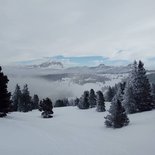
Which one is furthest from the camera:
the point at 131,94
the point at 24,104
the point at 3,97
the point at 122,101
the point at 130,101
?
the point at 24,104

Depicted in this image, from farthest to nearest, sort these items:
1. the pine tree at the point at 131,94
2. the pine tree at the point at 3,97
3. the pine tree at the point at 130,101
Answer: the pine tree at the point at 131,94
the pine tree at the point at 130,101
the pine tree at the point at 3,97

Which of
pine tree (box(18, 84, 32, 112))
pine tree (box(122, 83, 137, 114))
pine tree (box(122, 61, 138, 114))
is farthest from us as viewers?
pine tree (box(18, 84, 32, 112))

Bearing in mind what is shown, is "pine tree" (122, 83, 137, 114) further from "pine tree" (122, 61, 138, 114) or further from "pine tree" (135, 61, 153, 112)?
"pine tree" (135, 61, 153, 112)

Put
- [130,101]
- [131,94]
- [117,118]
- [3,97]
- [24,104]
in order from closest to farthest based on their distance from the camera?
1. [3,97]
2. [117,118]
3. [131,94]
4. [130,101]
5. [24,104]

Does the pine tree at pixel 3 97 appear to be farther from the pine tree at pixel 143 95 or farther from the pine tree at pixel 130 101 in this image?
the pine tree at pixel 143 95

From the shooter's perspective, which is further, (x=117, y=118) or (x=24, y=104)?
(x=24, y=104)

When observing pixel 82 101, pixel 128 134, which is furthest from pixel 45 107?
pixel 128 134

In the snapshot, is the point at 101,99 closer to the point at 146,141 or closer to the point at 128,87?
the point at 128,87

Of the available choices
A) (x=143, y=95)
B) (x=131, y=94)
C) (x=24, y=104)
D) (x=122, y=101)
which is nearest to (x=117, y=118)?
(x=131, y=94)

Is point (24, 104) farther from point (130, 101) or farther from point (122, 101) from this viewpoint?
point (130, 101)

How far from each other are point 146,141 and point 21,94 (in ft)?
240

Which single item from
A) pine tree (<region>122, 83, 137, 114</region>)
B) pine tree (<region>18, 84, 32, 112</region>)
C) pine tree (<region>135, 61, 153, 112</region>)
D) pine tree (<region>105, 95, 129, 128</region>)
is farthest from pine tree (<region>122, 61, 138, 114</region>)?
pine tree (<region>18, 84, 32, 112</region>)

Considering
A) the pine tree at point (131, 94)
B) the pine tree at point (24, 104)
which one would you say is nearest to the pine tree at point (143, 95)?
the pine tree at point (131, 94)

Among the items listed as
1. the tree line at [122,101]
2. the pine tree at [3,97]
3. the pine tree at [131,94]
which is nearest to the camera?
the pine tree at [3,97]
